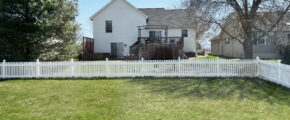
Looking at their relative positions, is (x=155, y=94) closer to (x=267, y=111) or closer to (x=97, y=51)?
(x=267, y=111)

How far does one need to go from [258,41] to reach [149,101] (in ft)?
67.4

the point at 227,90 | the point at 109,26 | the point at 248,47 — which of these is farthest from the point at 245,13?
the point at 109,26

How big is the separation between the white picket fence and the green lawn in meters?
1.37

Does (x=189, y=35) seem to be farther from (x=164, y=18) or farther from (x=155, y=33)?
(x=155, y=33)

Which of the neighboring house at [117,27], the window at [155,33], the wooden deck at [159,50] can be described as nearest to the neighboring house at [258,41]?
the wooden deck at [159,50]

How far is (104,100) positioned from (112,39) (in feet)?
53.5

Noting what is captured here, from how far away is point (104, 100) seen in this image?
5535 millimetres

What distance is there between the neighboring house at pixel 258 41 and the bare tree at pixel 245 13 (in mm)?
98

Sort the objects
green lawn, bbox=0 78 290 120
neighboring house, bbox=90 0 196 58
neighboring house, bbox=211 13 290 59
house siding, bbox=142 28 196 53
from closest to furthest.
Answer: green lawn, bbox=0 78 290 120, neighboring house, bbox=211 13 290 59, neighboring house, bbox=90 0 196 58, house siding, bbox=142 28 196 53

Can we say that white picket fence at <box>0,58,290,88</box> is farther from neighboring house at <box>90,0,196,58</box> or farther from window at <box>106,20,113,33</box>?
window at <box>106,20,113,33</box>

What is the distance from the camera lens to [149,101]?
5406 mm

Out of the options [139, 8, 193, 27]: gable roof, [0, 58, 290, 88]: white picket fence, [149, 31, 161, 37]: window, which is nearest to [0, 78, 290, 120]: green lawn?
[0, 58, 290, 88]: white picket fence

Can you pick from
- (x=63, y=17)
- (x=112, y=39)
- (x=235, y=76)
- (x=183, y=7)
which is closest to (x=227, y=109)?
(x=235, y=76)

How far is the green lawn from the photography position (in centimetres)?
436
